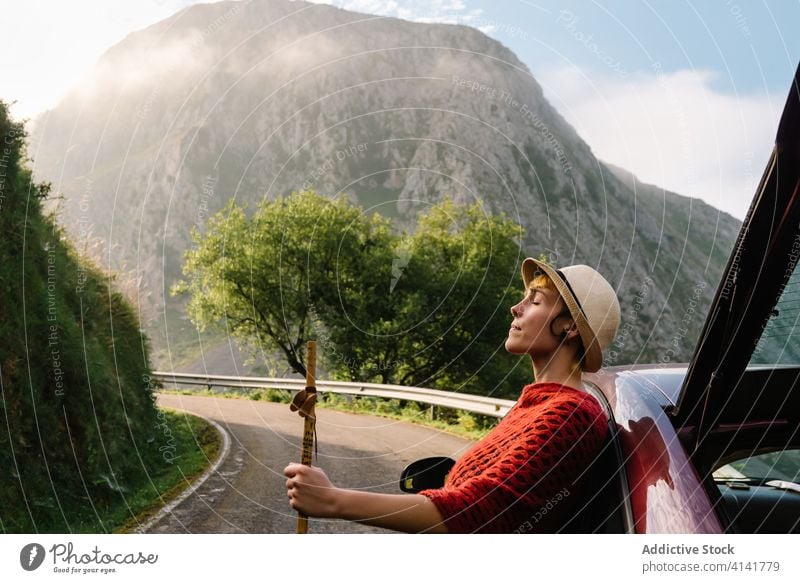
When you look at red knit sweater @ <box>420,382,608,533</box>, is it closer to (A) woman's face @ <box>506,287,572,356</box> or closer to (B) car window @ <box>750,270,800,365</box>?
(A) woman's face @ <box>506,287,572,356</box>

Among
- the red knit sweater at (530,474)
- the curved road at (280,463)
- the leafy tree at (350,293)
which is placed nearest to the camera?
the red knit sweater at (530,474)

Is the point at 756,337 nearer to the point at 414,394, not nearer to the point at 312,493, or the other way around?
the point at 312,493

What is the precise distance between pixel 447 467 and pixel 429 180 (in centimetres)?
11593

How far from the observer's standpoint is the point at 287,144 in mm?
160375

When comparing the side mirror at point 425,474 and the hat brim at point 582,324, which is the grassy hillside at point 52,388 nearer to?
the side mirror at point 425,474

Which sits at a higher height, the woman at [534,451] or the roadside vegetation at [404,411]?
the woman at [534,451]

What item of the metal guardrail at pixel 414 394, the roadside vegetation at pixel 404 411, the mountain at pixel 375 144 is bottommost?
the roadside vegetation at pixel 404 411

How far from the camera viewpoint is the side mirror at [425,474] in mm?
2268

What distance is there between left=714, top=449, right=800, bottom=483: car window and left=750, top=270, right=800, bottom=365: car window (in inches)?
25.4

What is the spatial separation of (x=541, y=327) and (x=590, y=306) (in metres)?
0.16

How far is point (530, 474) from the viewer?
5.76 feet

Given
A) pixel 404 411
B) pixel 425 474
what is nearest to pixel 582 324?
pixel 425 474

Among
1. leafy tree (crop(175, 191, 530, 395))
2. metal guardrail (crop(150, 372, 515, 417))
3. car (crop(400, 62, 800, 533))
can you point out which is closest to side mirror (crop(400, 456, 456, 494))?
car (crop(400, 62, 800, 533))

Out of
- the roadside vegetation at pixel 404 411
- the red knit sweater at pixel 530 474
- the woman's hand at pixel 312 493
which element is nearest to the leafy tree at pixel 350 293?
the roadside vegetation at pixel 404 411
